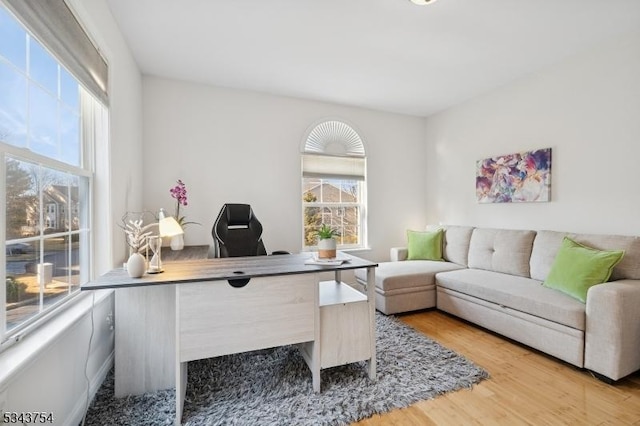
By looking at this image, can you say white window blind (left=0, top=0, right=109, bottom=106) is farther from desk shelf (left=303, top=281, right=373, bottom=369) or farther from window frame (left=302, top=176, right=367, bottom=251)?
window frame (left=302, top=176, right=367, bottom=251)

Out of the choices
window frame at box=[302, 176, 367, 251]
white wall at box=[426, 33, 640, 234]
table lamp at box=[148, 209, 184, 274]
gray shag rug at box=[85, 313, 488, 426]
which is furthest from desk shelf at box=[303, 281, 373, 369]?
white wall at box=[426, 33, 640, 234]

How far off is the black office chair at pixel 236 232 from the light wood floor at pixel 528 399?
5.89 feet

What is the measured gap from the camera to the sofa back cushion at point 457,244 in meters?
3.52

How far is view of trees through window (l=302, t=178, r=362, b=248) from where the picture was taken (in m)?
3.94

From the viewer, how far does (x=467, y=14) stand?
2141 mm

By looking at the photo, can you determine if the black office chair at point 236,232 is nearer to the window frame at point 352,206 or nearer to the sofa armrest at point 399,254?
the window frame at point 352,206

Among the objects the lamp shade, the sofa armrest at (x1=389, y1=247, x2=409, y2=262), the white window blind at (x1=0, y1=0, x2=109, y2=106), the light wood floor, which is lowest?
the light wood floor

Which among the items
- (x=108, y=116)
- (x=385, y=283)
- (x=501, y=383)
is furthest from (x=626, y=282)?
(x=108, y=116)

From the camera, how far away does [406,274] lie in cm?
308

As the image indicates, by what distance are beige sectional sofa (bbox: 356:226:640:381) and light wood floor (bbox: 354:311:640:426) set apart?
0.11 meters

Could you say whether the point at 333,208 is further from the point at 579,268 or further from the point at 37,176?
the point at 37,176

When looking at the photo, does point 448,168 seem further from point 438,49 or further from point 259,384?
point 259,384

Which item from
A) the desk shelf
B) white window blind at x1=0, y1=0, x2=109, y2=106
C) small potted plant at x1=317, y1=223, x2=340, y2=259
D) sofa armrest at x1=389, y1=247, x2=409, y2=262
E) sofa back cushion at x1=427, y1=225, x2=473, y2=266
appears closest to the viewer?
white window blind at x1=0, y1=0, x2=109, y2=106

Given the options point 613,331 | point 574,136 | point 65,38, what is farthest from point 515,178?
point 65,38
